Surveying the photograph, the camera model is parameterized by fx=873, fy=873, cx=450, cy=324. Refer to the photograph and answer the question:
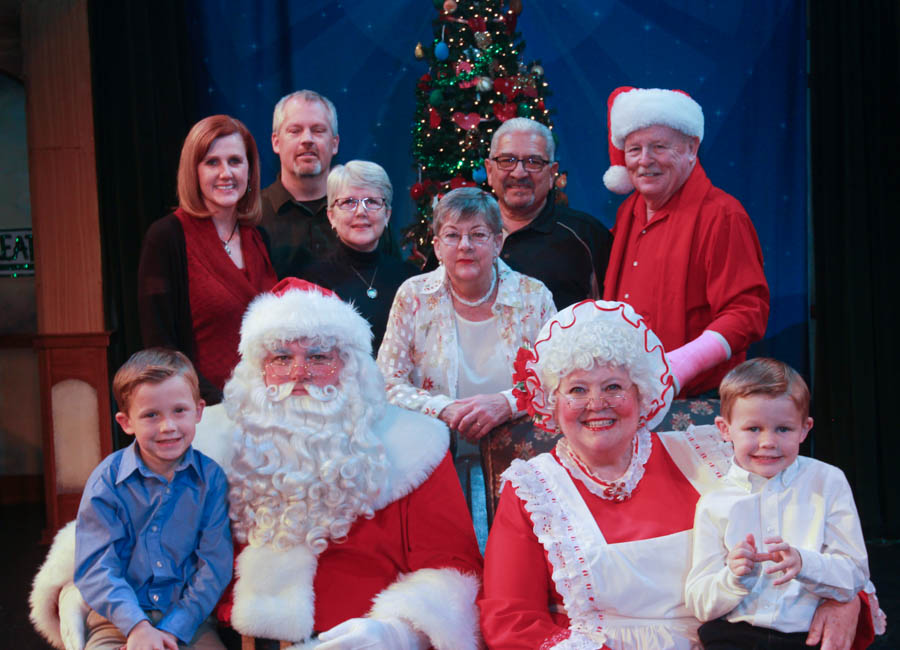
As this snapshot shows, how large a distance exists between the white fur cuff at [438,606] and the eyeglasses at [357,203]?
1561 millimetres

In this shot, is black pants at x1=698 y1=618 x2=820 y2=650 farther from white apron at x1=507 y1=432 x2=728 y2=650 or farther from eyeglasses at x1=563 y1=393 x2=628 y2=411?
eyeglasses at x1=563 y1=393 x2=628 y2=411

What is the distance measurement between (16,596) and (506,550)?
9.52ft

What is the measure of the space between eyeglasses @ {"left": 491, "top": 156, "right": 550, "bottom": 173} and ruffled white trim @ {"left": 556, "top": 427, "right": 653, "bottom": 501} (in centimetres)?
167

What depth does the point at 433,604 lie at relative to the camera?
79.8 inches

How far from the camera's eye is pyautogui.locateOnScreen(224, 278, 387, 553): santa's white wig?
7.14ft

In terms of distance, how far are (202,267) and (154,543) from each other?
1.18 m

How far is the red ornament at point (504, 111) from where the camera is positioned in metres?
4.25

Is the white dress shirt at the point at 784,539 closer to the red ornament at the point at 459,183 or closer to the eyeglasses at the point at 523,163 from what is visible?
the eyeglasses at the point at 523,163

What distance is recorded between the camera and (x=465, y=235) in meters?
2.78

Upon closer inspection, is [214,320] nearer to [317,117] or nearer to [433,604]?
[317,117]

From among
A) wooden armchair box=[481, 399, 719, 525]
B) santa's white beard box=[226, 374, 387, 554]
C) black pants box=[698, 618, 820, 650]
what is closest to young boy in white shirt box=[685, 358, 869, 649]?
black pants box=[698, 618, 820, 650]

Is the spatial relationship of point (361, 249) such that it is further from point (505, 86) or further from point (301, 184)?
point (505, 86)

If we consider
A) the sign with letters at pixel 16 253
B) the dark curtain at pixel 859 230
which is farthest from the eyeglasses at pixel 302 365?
the sign with letters at pixel 16 253

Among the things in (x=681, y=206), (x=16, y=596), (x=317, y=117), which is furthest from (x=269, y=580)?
(x=16, y=596)
